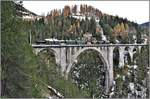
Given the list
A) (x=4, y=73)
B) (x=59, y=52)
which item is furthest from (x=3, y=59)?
(x=59, y=52)

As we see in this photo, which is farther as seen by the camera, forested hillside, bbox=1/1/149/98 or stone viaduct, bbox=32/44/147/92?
stone viaduct, bbox=32/44/147/92

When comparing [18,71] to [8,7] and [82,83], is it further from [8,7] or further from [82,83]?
[82,83]

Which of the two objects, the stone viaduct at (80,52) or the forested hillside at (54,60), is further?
the stone viaduct at (80,52)

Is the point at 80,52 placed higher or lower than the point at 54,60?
higher
